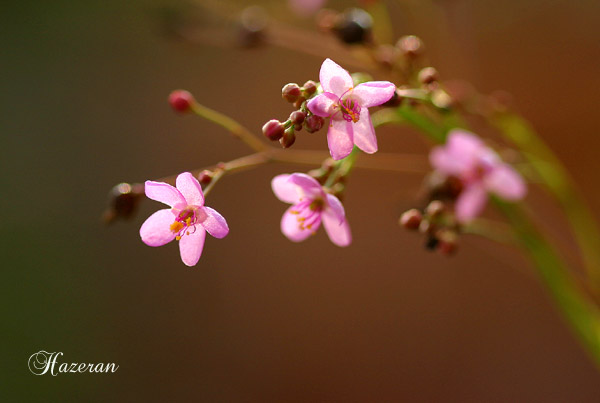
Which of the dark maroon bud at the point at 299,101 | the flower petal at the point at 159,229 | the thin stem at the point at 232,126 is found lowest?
the flower petal at the point at 159,229

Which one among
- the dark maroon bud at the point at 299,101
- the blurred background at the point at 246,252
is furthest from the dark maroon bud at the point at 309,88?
the blurred background at the point at 246,252

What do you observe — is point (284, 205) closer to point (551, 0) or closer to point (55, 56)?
point (55, 56)

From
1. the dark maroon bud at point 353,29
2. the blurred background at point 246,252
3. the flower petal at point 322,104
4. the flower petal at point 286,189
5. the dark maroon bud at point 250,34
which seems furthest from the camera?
the blurred background at point 246,252

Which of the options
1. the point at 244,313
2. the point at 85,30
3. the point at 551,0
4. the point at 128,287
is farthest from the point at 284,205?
the point at 551,0

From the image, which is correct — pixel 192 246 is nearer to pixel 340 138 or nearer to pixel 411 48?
pixel 340 138

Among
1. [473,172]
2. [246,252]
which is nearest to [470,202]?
[473,172]

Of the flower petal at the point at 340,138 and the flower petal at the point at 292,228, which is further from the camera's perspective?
the flower petal at the point at 292,228

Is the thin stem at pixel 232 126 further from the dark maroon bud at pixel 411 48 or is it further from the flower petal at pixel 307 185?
the dark maroon bud at pixel 411 48
